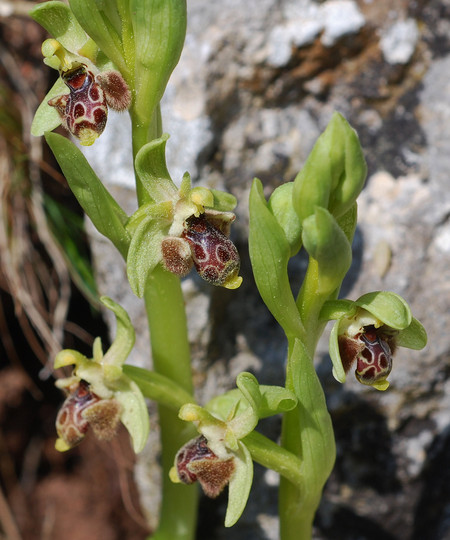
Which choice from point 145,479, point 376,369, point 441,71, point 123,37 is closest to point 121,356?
point 376,369

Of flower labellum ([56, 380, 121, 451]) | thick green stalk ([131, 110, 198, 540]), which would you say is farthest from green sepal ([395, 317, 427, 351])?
flower labellum ([56, 380, 121, 451])

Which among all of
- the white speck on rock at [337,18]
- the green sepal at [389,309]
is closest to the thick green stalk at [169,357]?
the green sepal at [389,309]

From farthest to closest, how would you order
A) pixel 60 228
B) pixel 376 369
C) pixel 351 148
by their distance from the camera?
1. pixel 60 228
2. pixel 376 369
3. pixel 351 148

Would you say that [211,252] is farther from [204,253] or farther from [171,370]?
[171,370]

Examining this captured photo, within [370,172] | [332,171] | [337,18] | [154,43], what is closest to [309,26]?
[337,18]

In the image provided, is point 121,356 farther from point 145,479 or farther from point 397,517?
point 397,517

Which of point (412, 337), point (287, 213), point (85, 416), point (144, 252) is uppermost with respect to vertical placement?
point (287, 213)

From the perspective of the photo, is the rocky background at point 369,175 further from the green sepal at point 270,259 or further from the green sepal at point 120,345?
the green sepal at point 270,259
